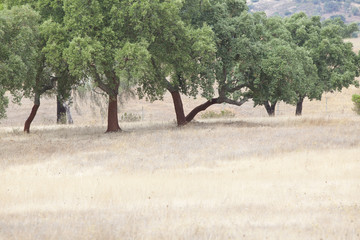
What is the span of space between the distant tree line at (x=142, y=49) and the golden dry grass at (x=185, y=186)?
4.40m

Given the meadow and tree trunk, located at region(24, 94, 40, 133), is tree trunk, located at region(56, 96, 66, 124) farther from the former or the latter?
the meadow

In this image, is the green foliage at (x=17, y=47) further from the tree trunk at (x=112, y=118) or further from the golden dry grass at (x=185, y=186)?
the tree trunk at (x=112, y=118)

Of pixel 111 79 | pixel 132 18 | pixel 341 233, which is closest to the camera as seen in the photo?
pixel 341 233

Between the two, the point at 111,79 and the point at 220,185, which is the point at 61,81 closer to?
the point at 111,79

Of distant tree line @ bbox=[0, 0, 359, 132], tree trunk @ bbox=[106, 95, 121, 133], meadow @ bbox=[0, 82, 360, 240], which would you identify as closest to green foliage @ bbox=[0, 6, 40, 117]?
distant tree line @ bbox=[0, 0, 359, 132]

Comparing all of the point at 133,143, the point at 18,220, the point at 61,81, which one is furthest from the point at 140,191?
the point at 61,81

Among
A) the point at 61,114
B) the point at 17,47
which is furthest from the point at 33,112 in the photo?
the point at 61,114

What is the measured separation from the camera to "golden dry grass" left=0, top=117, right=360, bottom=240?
9.90 m

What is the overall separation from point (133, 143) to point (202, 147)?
13.5 ft

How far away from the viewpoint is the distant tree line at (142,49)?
27844 mm

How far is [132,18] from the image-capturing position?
29.2 metres

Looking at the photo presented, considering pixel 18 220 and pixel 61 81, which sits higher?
pixel 61 81

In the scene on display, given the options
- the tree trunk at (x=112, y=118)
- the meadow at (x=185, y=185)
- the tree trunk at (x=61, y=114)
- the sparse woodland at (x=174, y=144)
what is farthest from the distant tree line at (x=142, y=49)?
the tree trunk at (x=61, y=114)

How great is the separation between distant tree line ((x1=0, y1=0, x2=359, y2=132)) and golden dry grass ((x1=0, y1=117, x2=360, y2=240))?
14.4ft
